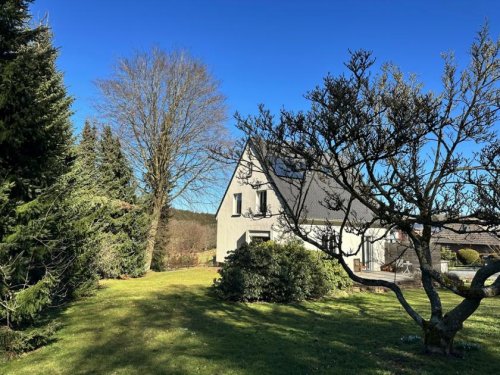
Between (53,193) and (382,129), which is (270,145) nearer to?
(382,129)

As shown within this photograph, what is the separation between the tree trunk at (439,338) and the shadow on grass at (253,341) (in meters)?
0.24

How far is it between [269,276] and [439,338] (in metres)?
7.05

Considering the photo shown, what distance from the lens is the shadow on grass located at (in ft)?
19.6

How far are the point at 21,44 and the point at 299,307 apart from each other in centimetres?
976

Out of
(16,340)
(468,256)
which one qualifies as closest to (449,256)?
(468,256)

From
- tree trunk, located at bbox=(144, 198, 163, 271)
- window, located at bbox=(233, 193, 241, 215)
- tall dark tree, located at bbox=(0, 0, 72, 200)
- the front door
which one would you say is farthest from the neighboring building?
tree trunk, located at bbox=(144, 198, 163, 271)

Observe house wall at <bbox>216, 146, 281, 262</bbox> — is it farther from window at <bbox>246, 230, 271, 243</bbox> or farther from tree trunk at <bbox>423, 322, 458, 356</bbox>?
tree trunk at <bbox>423, 322, 458, 356</bbox>

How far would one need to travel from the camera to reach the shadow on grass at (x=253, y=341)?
235 inches

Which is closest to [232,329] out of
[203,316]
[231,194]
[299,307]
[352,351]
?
[203,316]

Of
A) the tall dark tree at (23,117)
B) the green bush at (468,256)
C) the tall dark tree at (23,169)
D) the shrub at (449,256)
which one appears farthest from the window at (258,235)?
the tall dark tree at (23,117)

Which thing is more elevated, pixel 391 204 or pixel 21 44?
pixel 21 44

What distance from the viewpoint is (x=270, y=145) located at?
6395mm

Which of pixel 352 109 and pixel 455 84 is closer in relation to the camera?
pixel 352 109

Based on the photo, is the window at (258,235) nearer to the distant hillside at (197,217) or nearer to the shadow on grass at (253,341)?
the shadow on grass at (253,341)
